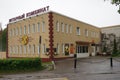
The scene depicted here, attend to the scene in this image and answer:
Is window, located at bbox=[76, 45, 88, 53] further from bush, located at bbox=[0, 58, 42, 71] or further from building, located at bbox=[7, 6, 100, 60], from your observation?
bush, located at bbox=[0, 58, 42, 71]

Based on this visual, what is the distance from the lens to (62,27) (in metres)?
37.7

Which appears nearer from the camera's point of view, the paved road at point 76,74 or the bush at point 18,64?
the paved road at point 76,74

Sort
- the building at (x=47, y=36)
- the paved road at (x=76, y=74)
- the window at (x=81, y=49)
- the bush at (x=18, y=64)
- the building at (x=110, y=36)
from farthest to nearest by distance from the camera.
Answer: the building at (x=110, y=36) → the window at (x=81, y=49) → the building at (x=47, y=36) → the bush at (x=18, y=64) → the paved road at (x=76, y=74)

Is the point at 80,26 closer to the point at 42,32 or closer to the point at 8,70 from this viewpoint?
the point at 42,32

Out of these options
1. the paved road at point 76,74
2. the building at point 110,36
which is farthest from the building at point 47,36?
the paved road at point 76,74

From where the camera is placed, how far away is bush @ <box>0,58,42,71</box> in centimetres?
2264

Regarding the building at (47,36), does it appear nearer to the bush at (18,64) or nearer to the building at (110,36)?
the bush at (18,64)

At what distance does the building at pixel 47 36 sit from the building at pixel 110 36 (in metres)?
9.16

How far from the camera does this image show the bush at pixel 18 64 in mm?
22641

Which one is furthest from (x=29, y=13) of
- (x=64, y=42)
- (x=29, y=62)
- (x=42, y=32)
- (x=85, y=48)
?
(x=29, y=62)

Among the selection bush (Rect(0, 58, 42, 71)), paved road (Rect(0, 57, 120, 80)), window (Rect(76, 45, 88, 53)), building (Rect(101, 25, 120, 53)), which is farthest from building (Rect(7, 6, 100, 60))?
paved road (Rect(0, 57, 120, 80))

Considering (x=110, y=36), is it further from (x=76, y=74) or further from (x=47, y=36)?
(x=76, y=74)

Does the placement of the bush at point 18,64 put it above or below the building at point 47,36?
below

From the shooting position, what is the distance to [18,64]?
2303 cm
